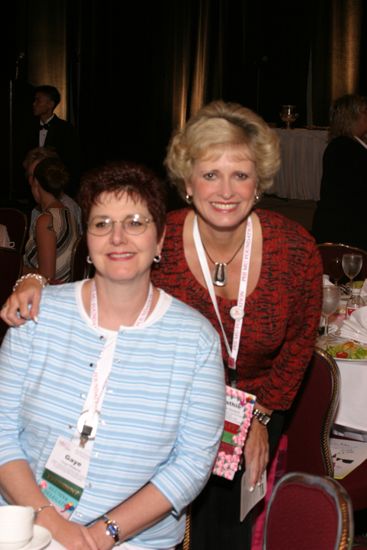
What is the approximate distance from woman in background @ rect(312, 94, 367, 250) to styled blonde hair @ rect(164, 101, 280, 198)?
3.18 meters

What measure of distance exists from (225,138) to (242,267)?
0.38 metres

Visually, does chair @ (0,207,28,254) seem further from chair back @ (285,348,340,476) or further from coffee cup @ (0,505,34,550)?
coffee cup @ (0,505,34,550)

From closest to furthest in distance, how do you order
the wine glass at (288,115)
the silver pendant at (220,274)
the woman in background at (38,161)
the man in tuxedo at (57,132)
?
the silver pendant at (220,274)
the woman in background at (38,161)
the man in tuxedo at (57,132)
the wine glass at (288,115)

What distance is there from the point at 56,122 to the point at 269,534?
27.0ft

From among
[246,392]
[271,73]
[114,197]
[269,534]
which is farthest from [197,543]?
[271,73]

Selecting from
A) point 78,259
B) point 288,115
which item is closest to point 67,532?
point 78,259

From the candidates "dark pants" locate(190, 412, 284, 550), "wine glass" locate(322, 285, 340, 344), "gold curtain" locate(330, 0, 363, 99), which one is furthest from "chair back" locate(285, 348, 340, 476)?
"gold curtain" locate(330, 0, 363, 99)

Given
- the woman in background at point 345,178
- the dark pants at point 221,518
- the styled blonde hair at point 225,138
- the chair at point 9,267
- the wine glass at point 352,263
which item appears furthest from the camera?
the woman in background at point 345,178

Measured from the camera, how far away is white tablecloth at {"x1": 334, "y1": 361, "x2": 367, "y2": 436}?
3.35 metres

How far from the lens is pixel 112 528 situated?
2000 millimetres

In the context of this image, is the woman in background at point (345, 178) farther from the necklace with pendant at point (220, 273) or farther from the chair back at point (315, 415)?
the necklace with pendant at point (220, 273)

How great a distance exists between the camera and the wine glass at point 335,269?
4582mm

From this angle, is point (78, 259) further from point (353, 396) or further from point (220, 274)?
point (220, 274)

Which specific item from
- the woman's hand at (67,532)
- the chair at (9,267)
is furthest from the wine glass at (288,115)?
the woman's hand at (67,532)
